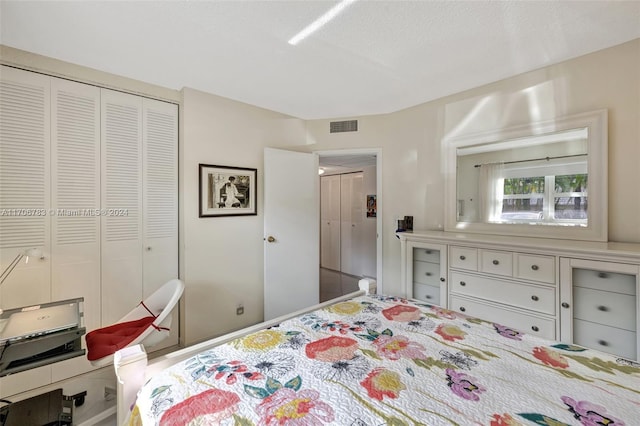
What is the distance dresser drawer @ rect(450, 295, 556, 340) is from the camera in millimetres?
1853

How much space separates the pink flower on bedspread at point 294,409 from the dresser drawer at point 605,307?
6.24 feet

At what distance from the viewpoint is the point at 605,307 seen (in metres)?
1.68

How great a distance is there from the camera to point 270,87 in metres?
2.57

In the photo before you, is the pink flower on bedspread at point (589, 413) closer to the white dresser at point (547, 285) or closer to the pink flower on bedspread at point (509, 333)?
the pink flower on bedspread at point (509, 333)

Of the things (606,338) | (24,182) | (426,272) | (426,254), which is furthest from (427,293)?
(24,182)

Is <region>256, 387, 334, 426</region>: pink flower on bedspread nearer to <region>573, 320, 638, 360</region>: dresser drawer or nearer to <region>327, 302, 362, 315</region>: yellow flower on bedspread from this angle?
<region>327, 302, 362, 315</region>: yellow flower on bedspread

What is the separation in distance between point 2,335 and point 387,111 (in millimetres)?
3407

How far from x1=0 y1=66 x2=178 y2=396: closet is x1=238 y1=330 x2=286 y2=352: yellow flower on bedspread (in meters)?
1.74

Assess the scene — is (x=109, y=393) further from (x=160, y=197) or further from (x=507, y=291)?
(x=507, y=291)

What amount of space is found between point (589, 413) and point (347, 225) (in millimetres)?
4594

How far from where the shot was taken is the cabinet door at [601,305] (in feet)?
5.20

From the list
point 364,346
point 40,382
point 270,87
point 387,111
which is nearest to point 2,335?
point 40,382

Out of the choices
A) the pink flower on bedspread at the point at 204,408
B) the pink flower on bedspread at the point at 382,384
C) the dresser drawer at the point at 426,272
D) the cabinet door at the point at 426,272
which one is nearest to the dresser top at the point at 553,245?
the cabinet door at the point at 426,272

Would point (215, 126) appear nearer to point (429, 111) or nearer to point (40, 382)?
point (429, 111)
